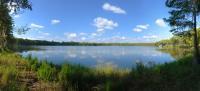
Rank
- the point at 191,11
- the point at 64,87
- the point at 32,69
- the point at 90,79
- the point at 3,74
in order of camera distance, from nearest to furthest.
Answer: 1. the point at 64,87
2. the point at 3,74
3. the point at 90,79
4. the point at 32,69
5. the point at 191,11

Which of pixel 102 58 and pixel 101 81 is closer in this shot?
pixel 101 81

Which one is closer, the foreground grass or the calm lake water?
the foreground grass

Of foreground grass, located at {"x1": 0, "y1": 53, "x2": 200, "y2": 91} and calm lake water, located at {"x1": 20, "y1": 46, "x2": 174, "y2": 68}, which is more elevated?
foreground grass, located at {"x1": 0, "y1": 53, "x2": 200, "y2": 91}

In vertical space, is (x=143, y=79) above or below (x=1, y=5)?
below

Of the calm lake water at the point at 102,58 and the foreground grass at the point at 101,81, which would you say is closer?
the foreground grass at the point at 101,81

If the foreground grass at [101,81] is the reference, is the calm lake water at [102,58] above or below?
below

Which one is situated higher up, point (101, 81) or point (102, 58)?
point (101, 81)

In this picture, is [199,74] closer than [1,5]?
No

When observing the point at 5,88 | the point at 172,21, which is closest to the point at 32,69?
the point at 5,88

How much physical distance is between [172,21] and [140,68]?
6.27m

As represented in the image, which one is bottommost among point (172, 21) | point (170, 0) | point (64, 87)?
point (64, 87)

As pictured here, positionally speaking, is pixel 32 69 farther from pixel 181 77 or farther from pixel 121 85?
pixel 181 77

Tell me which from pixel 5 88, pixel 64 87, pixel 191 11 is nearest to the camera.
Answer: pixel 5 88

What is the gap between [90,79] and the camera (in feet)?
42.9
